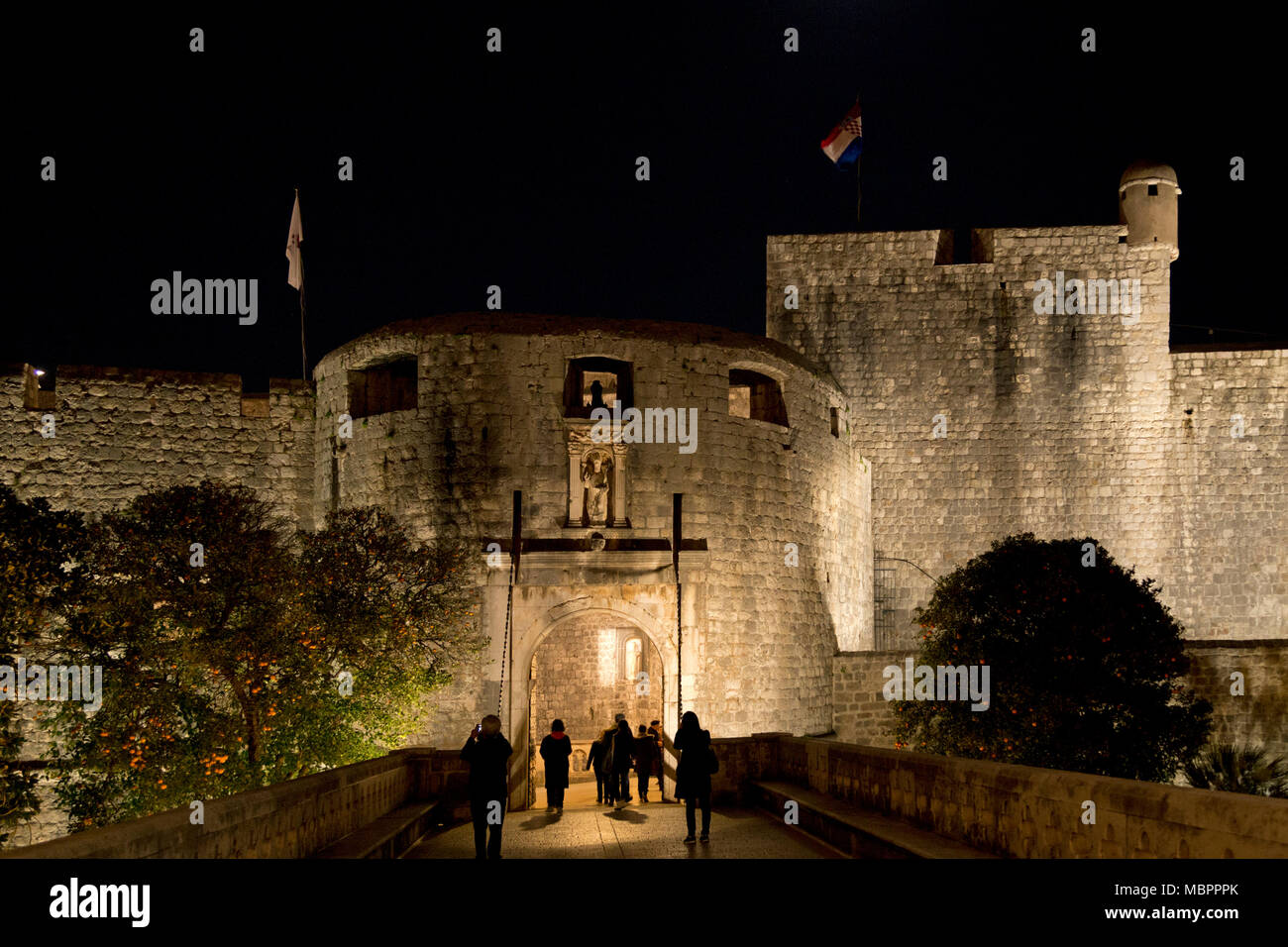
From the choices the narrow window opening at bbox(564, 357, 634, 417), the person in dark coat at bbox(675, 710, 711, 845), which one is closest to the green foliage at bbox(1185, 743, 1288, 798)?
the person in dark coat at bbox(675, 710, 711, 845)

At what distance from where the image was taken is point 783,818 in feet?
36.1

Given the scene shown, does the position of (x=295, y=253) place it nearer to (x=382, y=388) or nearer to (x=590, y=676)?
(x=382, y=388)

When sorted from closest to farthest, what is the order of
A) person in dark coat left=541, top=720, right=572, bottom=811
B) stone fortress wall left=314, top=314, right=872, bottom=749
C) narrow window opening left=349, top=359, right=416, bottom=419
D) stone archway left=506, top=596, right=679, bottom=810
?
person in dark coat left=541, top=720, right=572, bottom=811 → stone archway left=506, top=596, right=679, bottom=810 → stone fortress wall left=314, top=314, right=872, bottom=749 → narrow window opening left=349, top=359, right=416, bottom=419

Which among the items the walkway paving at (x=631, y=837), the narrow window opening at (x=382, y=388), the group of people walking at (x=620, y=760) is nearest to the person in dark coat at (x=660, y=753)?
the group of people walking at (x=620, y=760)

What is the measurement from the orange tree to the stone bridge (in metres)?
1.62

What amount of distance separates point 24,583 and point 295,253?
29.3ft

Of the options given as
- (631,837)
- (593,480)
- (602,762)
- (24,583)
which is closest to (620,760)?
(602,762)

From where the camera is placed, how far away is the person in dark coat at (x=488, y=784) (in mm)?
7883

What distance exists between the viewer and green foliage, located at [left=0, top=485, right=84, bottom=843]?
38.7 ft

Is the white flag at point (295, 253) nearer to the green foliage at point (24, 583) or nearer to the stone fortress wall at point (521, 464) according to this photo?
the stone fortress wall at point (521, 464)

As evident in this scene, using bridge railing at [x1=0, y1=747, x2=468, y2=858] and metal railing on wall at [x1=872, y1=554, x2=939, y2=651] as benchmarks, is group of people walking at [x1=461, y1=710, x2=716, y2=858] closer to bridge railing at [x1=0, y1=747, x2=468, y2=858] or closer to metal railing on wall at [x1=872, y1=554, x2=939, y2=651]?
bridge railing at [x1=0, y1=747, x2=468, y2=858]
